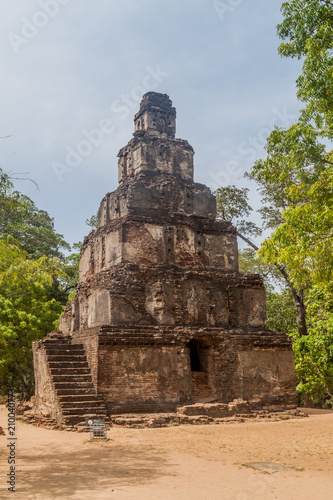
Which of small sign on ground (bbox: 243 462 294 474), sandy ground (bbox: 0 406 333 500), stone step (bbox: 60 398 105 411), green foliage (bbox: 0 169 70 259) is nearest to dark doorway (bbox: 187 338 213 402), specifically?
sandy ground (bbox: 0 406 333 500)

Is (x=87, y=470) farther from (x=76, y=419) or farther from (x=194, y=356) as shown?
(x=194, y=356)

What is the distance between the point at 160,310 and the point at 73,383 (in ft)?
13.9

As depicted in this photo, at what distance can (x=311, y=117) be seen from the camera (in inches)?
446

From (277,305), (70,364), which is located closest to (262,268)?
(277,305)

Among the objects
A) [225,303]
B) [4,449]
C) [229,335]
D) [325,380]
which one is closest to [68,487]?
[4,449]

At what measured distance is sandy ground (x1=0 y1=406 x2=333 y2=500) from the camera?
6617mm

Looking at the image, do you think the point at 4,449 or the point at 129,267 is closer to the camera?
the point at 4,449

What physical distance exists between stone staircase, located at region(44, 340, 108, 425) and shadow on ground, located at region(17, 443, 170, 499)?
3264 millimetres

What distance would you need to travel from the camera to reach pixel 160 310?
17.3 metres

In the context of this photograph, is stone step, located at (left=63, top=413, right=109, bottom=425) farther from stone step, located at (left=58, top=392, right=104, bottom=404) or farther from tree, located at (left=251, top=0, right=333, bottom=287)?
tree, located at (left=251, top=0, right=333, bottom=287)

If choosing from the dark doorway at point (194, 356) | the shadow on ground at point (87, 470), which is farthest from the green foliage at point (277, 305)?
the shadow on ground at point (87, 470)

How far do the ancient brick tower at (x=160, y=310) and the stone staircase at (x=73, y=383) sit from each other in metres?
0.04

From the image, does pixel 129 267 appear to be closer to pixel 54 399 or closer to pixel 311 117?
pixel 54 399

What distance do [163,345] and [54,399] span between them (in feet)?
12.5
